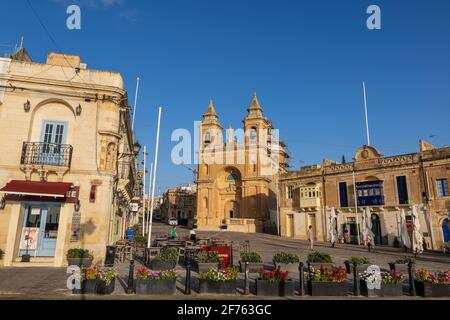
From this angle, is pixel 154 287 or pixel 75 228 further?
pixel 75 228

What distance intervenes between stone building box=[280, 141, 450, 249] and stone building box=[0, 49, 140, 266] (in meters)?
25.1

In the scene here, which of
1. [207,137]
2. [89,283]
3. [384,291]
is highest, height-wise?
[207,137]

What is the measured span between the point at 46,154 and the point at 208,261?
8.85 m

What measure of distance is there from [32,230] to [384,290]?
13.9 metres

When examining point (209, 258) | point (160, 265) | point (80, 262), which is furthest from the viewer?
point (160, 265)

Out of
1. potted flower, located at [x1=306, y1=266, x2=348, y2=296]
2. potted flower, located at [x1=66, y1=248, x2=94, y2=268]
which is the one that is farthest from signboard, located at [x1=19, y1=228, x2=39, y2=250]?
potted flower, located at [x1=306, y1=266, x2=348, y2=296]

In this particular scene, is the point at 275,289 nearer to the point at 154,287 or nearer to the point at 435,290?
the point at 154,287

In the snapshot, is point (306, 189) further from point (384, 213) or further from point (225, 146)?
point (225, 146)

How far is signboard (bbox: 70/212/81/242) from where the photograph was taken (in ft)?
44.6

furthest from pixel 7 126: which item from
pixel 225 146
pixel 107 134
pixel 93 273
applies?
pixel 225 146

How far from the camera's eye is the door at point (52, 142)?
13906 mm

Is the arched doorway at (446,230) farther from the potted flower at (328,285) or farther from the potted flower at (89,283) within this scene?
the potted flower at (89,283)

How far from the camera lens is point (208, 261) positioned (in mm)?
11250

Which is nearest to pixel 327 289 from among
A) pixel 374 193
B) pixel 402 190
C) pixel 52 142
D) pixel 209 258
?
pixel 209 258
